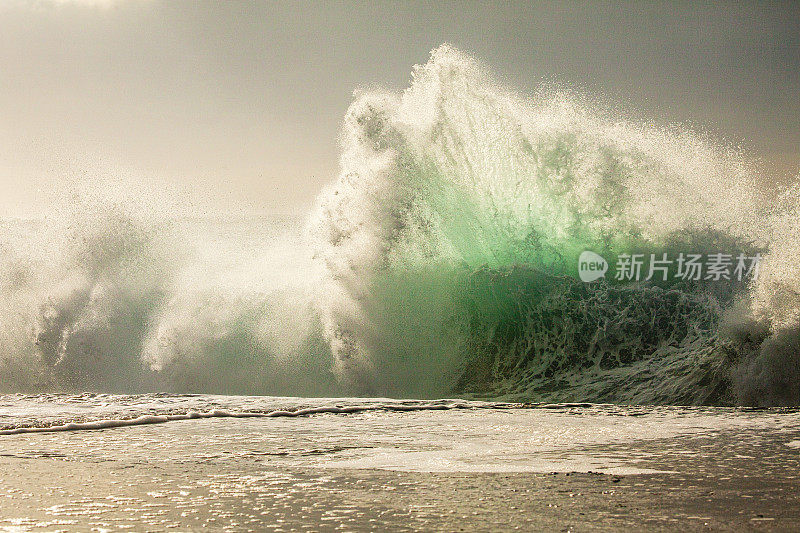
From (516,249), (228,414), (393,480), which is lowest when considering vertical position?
(228,414)

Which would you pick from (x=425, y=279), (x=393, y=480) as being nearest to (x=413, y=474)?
(x=393, y=480)

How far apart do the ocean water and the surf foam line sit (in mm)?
1848

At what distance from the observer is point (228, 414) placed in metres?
8.20

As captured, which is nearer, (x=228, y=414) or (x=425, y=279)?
(x=228, y=414)

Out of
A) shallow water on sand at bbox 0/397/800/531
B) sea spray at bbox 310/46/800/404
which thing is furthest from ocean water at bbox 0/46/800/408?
shallow water on sand at bbox 0/397/800/531

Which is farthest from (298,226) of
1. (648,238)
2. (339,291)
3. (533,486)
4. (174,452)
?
(533,486)

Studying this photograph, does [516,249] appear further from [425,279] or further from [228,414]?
[228,414]

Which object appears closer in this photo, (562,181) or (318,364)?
(318,364)

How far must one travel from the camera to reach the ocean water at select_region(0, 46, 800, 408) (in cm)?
1148

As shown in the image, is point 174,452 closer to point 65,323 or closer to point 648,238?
point 65,323

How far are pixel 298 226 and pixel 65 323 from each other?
4.48 metres

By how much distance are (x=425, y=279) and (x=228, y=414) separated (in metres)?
5.23

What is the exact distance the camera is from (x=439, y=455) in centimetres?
562

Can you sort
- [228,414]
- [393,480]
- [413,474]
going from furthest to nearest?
1. [228,414]
2. [413,474]
3. [393,480]
